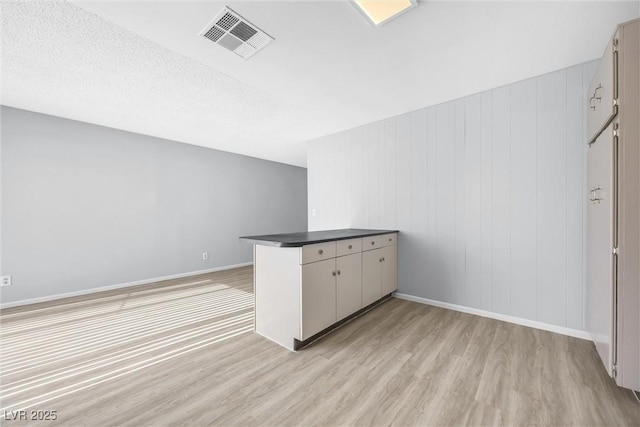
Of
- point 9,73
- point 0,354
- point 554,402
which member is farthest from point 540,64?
point 0,354

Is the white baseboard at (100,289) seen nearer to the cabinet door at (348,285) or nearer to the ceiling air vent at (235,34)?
the cabinet door at (348,285)

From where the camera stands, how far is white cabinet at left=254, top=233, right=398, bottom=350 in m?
2.07

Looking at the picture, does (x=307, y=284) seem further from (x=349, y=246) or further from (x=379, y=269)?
(x=379, y=269)

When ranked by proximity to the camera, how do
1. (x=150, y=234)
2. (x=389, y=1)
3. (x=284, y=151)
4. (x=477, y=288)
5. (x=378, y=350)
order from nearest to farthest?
(x=389, y=1), (x=378, y=350), (x=477, y=288), (x=150, y=234), (x=284, y=151)

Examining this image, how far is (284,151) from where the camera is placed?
538 centimetres

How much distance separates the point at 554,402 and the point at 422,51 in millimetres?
2500

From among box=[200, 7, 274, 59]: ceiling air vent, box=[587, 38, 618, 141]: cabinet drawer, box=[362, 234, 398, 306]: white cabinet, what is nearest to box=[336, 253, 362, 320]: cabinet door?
box=[362, 234, 398, 306]: white cabinet

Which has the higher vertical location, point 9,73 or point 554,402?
point 9,73

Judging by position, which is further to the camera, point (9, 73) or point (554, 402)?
point (9, 73)

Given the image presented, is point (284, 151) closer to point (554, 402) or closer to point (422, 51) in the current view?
point (422, 51)

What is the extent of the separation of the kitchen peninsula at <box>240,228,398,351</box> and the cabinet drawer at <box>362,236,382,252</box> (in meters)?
0.01

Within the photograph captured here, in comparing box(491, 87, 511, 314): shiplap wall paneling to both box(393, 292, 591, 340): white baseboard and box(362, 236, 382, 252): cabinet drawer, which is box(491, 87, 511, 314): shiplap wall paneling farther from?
box(362, 236, 382, 252): cabinet drawer

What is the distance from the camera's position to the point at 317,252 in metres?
2.16

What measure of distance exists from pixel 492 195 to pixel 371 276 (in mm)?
1527
